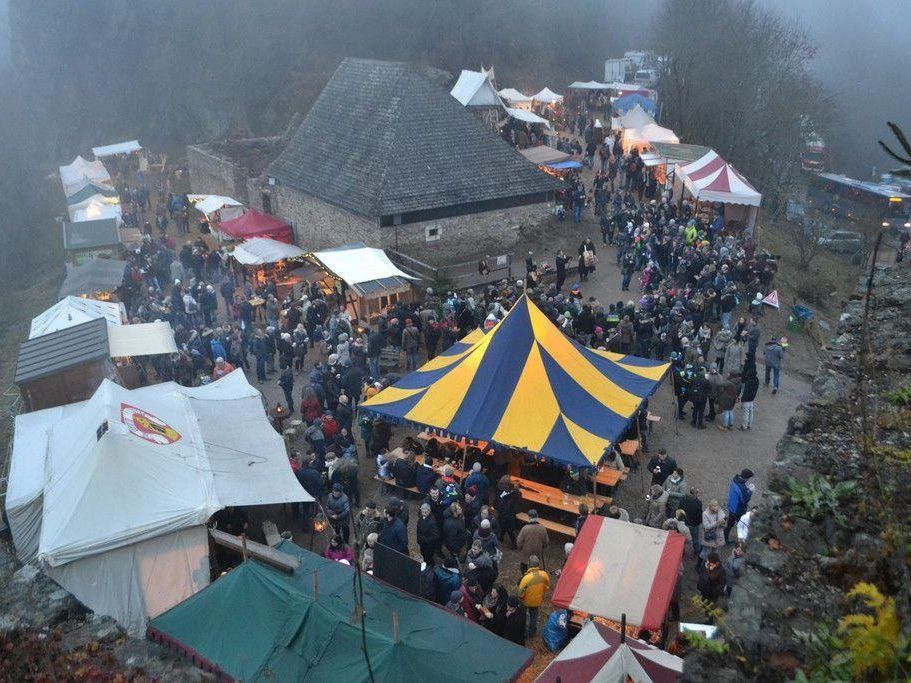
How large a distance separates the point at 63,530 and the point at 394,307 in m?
8.41

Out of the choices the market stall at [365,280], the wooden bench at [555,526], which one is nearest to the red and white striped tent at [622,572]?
the wooden bench at [555,526]

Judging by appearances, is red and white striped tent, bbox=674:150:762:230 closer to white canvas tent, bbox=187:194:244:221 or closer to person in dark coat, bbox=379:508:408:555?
white canvas tent, bbox=187:194:244:221

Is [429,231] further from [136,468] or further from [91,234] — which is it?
[136,468]

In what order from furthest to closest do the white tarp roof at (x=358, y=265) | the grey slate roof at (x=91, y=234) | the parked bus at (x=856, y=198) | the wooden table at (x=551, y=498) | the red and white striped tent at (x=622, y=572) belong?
the parked bus at (x=856, y=198), the grey slate roof at (x=91, y=234), the white tarp roof at (x=358, y=265), the wooden table at (x=551, y=498), the red and white striped tent at (x=622, y=572)

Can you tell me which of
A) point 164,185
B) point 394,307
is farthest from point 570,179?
point 164,185

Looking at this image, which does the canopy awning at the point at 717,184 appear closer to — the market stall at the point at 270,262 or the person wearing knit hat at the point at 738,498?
the market stall at the point at 270,262

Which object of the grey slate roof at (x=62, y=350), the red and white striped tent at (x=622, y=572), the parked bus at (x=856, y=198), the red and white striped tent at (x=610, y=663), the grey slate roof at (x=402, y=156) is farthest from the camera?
the parked bus at (x=856, y=198)

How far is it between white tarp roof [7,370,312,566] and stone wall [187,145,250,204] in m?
17.1

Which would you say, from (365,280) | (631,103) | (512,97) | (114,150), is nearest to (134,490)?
(365,280)

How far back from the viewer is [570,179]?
24484 mm

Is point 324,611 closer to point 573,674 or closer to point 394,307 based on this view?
point 573,674

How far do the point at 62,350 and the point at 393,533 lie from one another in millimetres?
7775

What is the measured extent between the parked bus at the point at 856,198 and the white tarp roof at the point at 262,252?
19904 millimetres

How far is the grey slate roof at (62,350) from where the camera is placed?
12.3m
